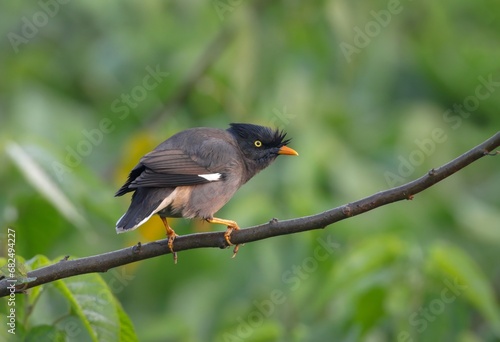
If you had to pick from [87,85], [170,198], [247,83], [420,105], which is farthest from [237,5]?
[87,85]

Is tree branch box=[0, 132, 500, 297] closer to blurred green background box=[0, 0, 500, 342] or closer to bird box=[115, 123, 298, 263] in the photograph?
blurred green background box=[0, 0, 500, 342]

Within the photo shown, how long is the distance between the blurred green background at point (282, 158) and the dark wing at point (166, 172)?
0.40 m

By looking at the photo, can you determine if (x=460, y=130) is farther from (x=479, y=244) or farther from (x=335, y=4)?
(x=335, y=4)

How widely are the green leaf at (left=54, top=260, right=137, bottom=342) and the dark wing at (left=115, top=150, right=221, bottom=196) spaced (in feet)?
2.66

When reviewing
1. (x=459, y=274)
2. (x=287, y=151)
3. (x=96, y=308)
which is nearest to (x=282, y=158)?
(x=287, y=151)

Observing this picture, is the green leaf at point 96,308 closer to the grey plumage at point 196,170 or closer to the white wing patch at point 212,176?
the grey plumage at point 196,170

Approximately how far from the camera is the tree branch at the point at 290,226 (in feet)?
11.1

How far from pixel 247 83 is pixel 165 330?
1672 millimetres

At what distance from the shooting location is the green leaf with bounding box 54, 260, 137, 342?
3564 millimetres

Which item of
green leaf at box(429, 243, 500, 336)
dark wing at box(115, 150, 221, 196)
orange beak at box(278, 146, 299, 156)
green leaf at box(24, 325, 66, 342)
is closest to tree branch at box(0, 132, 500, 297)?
green leaf at box(24, 325, 66, 342)

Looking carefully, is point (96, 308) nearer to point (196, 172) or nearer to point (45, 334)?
point (45, 334)

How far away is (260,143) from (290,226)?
1861mm

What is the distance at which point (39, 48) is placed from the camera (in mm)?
9523

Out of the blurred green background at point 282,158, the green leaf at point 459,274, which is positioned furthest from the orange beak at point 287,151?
the green leaf at point 459,274
